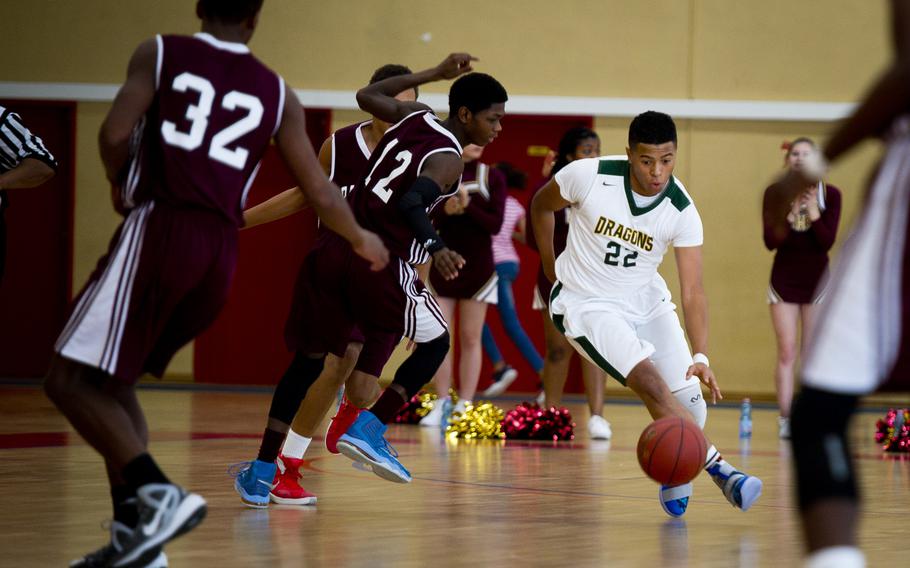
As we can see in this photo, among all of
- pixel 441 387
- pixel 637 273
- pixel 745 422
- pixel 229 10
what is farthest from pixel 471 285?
pixel 229 10

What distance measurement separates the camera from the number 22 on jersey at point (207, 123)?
3.72 m

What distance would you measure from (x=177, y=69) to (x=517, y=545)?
203 centimetres

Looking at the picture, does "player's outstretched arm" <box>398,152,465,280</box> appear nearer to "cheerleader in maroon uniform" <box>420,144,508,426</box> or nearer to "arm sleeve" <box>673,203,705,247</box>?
"arm sleeve" <box>673,203,705,247</box>

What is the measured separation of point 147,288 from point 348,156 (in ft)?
9.24

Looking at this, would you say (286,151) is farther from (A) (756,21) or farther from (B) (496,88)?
(A) (756,21)

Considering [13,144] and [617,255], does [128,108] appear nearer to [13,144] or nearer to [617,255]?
[617,255]

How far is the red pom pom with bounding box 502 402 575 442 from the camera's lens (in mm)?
9070

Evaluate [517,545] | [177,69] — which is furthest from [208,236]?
[517,545]

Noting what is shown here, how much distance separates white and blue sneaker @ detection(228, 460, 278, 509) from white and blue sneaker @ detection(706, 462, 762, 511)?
1.85m

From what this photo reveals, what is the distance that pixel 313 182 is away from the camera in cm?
401

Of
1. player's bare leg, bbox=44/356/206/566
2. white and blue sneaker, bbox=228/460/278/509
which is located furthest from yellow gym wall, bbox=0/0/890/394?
player's bare leg, bbox=44/356/206/566

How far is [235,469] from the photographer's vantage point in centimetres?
657

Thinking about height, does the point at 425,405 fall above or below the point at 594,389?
below

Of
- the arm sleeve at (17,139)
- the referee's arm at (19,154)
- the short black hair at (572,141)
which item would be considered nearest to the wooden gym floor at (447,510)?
the referee's arm at (19,154)
